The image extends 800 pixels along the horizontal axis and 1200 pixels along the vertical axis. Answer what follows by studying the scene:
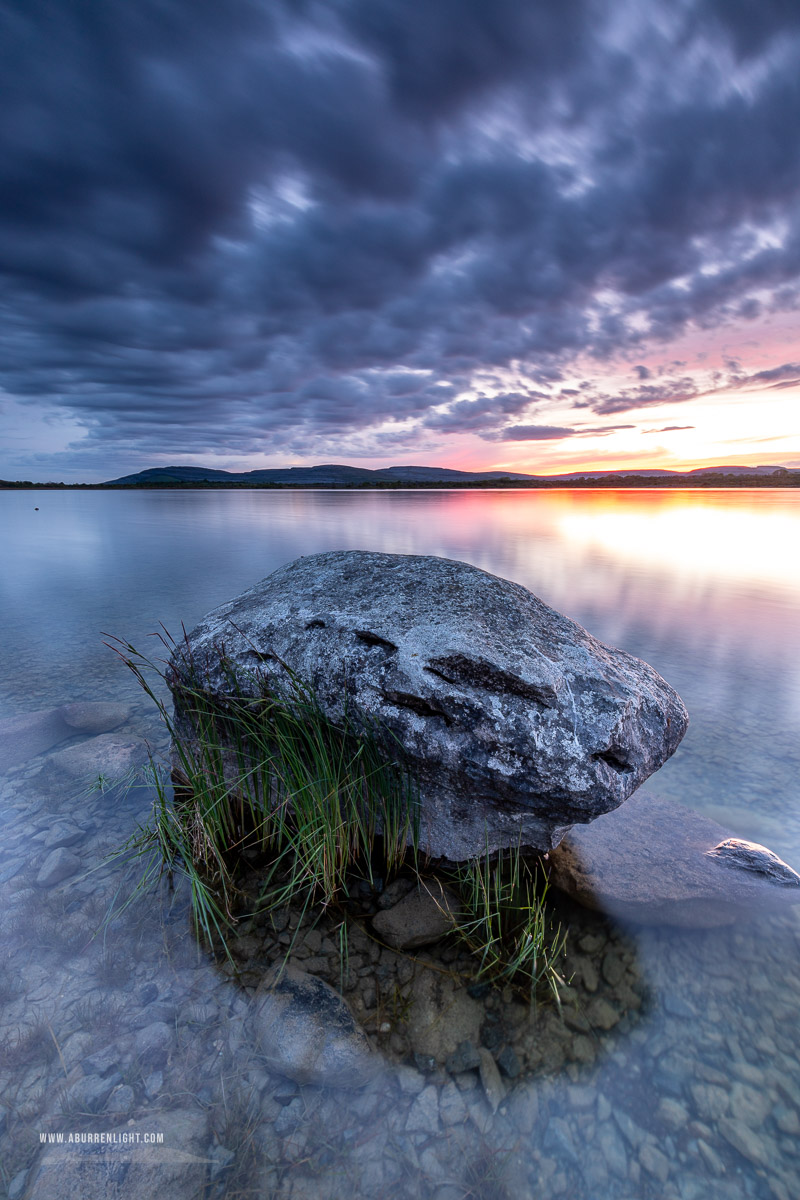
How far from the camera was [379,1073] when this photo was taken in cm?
252

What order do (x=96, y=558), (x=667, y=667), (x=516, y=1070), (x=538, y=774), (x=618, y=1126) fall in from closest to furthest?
(x=618, y=1126) < (x=516, y=1070) < (x=538, y=774) < (x=667, y=667) < (x=96, y=558)

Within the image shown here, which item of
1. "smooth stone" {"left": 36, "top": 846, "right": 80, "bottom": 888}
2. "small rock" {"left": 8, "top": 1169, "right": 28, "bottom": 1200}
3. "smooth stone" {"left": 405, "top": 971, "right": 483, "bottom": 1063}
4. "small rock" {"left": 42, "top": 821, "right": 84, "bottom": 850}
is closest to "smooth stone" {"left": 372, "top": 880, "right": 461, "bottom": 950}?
"smooth stone" {"left": 405, "top": 971, "right": 483, "bottom": 1063}

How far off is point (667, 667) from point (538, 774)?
684 cm

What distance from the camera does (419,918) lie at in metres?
3.30

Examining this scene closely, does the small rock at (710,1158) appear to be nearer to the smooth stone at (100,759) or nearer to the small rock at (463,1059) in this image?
the small rock at (463,1059)

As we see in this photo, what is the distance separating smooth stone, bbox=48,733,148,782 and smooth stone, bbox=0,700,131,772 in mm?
503

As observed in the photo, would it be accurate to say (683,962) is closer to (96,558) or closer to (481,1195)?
(481,1195)

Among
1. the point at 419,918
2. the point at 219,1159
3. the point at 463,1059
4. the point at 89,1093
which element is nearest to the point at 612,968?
the point at 463,1059

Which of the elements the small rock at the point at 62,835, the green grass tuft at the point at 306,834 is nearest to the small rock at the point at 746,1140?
the green grass tuft at the point at 306,834

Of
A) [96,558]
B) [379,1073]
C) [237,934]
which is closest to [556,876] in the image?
[379,1073]

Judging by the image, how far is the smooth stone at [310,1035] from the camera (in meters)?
2.49

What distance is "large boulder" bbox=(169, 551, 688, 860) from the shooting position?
10.3 ft

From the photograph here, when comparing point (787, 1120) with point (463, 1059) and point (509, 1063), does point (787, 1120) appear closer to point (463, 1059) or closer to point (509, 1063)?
point (509, 1063)

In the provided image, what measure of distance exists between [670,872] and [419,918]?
6.28 ft
